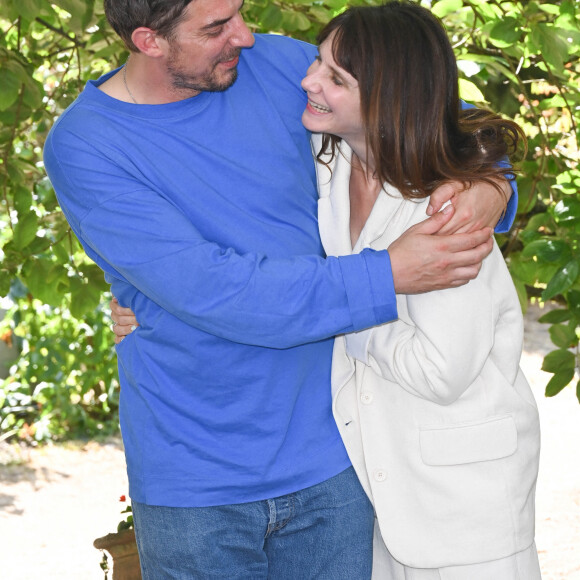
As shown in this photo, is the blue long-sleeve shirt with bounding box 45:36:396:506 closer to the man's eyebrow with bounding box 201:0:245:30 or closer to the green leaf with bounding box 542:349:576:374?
the man's eyebrow with bounding box 201:0:245:30

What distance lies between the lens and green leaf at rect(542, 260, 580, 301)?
215cm

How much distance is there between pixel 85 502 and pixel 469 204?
3.97 metres

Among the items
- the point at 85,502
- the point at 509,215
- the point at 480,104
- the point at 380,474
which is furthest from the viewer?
the point at 85,502

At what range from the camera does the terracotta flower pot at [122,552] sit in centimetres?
276

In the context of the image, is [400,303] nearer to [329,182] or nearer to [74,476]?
[329,182]

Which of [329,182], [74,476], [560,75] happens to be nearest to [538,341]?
[74,476]

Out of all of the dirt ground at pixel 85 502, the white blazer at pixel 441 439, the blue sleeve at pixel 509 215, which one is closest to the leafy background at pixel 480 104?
the blue sleeve at pixel 509 215

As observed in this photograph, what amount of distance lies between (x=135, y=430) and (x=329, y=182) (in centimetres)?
60

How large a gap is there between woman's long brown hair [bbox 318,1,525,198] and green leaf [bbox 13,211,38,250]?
3.97 ft

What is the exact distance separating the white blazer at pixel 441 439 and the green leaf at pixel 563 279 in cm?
49

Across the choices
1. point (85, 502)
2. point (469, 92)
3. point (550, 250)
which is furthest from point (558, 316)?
point (85, 502)

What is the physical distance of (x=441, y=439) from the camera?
1.66 metres

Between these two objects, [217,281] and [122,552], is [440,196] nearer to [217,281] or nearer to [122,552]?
[217,281]

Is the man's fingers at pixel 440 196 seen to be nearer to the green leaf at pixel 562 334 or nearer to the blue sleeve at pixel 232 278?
the blue sleeve at pixel 232 278
